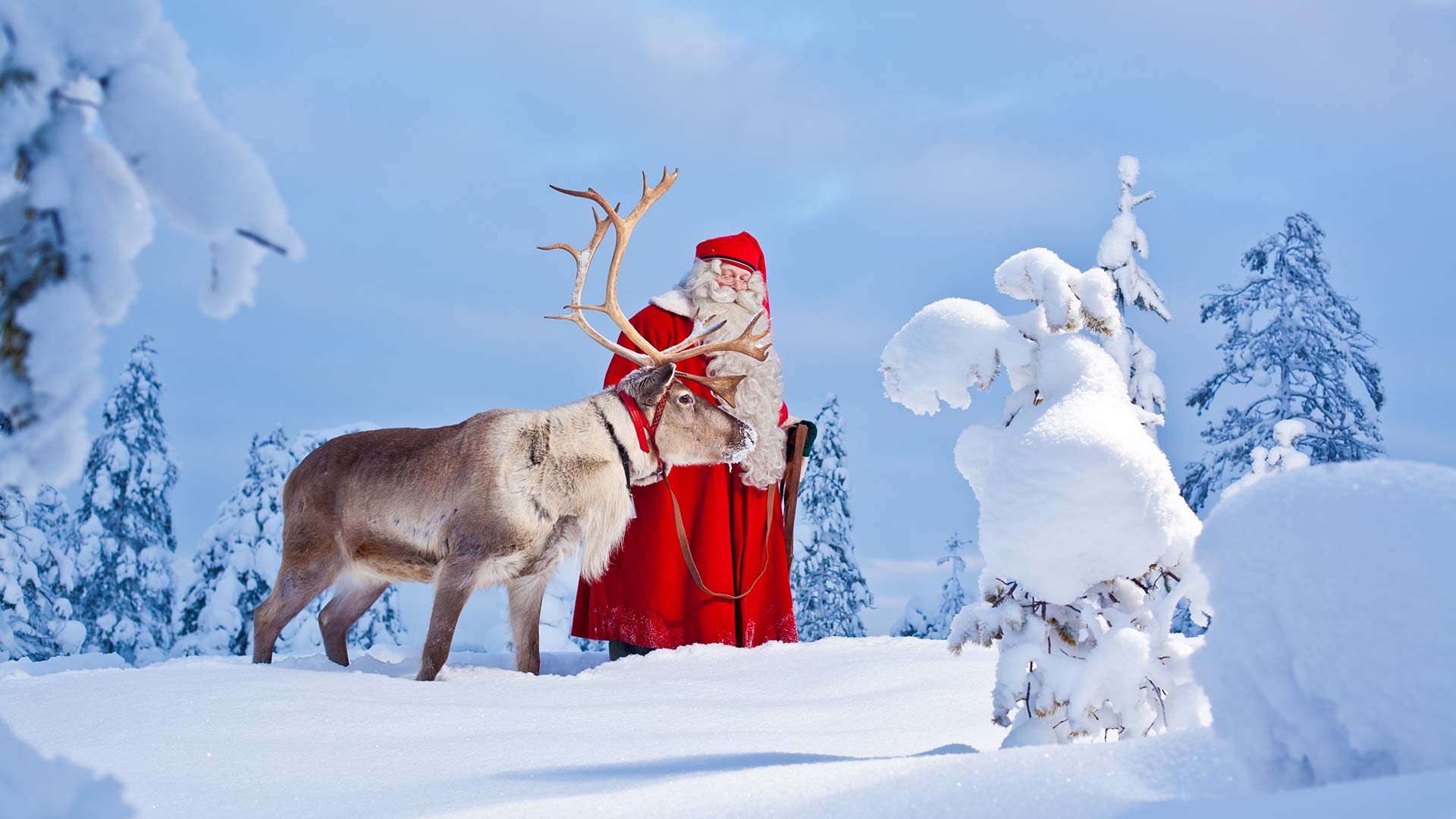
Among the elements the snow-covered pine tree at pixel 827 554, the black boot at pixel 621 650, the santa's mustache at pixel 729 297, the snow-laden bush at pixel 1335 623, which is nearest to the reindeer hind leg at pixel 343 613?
the black boot at pixel 621 650

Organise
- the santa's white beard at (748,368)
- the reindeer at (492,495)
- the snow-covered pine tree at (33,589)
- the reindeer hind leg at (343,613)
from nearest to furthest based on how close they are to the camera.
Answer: the reindeer at (492,495)
the reindeer hind leg at (343,613)
the santa's white beard at (748,368)
the snow-covered pine tree at (33,589)

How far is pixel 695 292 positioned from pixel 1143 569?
468 centimetres

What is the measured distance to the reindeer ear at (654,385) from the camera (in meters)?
6.18

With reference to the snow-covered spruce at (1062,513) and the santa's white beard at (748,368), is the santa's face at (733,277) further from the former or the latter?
the snow-covered spruce at (1062,513)

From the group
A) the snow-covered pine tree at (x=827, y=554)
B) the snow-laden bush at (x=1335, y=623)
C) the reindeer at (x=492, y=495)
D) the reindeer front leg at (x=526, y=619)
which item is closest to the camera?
the snow-laden bush at (x=1335, y=623)

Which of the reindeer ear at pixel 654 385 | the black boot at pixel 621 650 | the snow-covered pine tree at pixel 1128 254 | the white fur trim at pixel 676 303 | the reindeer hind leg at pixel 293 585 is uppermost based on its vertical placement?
the snow-covered pine tree at pixel 1128 254

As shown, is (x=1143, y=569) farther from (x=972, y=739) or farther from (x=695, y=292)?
(x=695, y=292)

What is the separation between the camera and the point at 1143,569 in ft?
11.3

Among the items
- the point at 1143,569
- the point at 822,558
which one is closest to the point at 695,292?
the point at 1143,569

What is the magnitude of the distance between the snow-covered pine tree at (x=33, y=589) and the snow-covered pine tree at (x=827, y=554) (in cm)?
884

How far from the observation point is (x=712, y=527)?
7223mm

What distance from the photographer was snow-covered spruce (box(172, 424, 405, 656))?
1309cm

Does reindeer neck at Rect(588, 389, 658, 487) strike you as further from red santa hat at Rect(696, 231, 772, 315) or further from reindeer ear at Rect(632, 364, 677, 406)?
red santa hat at Rect(696, 231, 772, 315)

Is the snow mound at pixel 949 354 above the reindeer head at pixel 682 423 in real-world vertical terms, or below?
below
